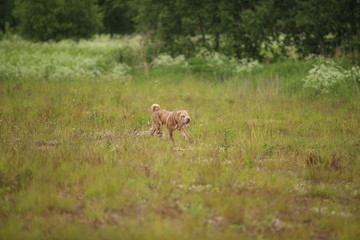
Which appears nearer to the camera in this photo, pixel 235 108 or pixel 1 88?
pixel 235 108

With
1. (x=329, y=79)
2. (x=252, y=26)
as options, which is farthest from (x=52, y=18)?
(x=329, y=79)

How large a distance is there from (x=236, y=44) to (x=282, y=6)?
3.50 m

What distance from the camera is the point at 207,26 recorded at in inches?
944

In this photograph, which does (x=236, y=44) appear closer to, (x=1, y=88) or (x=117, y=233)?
(x=1, y=88)

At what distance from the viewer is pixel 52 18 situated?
40188 millimetres

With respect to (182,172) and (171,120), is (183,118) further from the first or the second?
(182,172)

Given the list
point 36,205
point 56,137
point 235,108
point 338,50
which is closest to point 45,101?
point 56,137

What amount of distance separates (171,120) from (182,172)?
7.82ft

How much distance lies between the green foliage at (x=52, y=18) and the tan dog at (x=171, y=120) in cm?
3395

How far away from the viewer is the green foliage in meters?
40.1

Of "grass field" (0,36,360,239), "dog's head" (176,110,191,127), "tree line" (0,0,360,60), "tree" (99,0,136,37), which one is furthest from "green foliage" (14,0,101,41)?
"dog's head" (176,110,191,127)

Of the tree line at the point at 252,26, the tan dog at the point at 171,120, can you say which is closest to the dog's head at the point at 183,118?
the tan dog at the point at 171,120

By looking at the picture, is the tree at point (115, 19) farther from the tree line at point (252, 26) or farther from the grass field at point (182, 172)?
the grass field at point (182, 172)

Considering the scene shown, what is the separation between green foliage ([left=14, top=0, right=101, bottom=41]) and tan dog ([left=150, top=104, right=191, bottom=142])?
33.9 m
